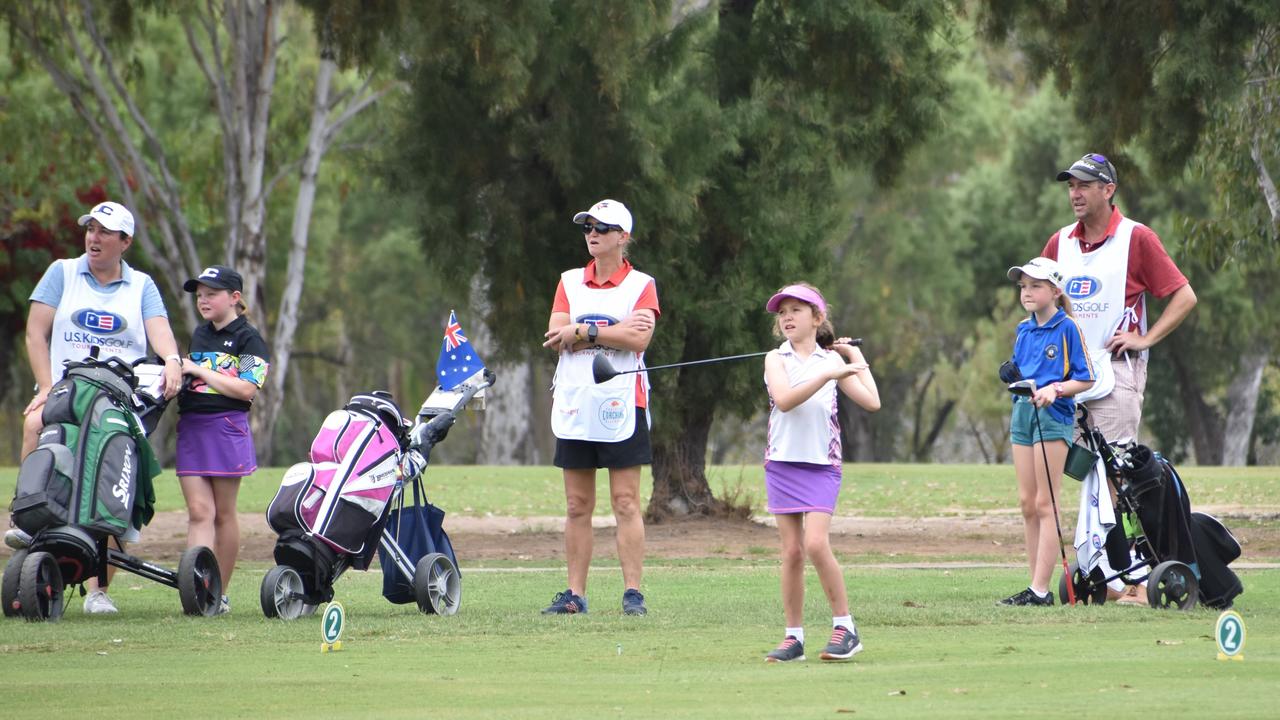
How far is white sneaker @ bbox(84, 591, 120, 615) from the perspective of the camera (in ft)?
34.2

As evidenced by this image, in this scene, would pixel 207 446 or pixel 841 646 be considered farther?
pixel 207 446

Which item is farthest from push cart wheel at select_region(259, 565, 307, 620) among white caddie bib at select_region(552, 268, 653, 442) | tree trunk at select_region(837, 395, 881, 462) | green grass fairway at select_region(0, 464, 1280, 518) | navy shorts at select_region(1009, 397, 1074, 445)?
tree trunk at select_region(837, 395, 881, 462)

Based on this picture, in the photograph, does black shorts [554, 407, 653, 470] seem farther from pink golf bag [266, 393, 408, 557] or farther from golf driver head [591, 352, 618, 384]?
pink golf bag [266, 393, 408, 557]

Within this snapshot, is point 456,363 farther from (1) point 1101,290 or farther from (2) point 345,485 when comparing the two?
(1) point 1101,290

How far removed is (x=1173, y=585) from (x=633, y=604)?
2.91 metres

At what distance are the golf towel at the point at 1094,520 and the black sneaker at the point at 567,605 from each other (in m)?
2.77

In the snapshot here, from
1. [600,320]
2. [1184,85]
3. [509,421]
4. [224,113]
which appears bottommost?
[600,320]

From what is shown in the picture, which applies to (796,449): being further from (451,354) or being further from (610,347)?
(451,354)

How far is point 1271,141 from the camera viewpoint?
674 inches

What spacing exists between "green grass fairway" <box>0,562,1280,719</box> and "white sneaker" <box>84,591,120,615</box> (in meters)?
0.10

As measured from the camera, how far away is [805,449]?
26.8 ft

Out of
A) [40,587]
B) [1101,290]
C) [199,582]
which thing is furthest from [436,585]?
[1101,290]


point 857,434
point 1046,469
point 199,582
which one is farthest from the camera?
point 857,434

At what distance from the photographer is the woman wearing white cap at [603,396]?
10188mm
